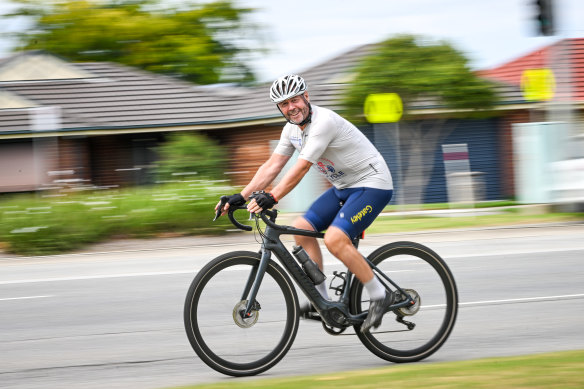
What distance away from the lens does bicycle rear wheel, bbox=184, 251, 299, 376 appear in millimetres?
5039

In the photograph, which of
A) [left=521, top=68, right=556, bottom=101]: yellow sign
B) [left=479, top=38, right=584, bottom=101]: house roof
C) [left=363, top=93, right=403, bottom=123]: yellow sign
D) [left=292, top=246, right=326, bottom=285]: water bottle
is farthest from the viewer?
[left=363, top=93, right=403, bottom=123]: yellow sign

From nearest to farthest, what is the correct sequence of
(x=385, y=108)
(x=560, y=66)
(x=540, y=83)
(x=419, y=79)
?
(x=560, y=66) < (x=540, y=83) < (x=385, y=108) < (x=419, y=79)

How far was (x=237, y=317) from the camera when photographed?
5.13 meters

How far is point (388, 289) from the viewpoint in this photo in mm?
5438

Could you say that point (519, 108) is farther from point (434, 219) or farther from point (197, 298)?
point (197, 298)

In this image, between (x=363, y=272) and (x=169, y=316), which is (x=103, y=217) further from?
(x=363, y=272)

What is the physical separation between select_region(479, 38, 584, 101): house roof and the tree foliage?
1205mm

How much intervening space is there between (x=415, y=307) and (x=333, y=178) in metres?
1.05

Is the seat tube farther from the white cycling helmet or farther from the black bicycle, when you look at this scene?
the white cycling helmet

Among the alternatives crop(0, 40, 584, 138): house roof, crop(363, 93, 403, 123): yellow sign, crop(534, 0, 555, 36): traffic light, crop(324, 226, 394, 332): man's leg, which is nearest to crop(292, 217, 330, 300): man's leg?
crop(324, 226, 394, 332): man's leg

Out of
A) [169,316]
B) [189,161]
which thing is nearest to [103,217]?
[189,161]

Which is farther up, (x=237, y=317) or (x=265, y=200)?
(x=265, y=200)

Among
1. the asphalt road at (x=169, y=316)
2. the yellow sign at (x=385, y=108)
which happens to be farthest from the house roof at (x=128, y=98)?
the asphalt road at (x=169, y=316)

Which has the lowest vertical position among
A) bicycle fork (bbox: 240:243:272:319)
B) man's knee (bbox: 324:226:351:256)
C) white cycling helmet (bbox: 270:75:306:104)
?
bicycle fork (bbox: 240:243:272:319)
